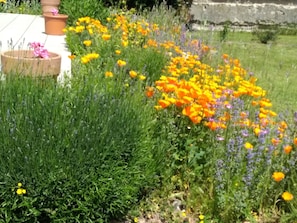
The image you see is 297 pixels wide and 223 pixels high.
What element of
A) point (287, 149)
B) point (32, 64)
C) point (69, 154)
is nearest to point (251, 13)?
point (32, 64)

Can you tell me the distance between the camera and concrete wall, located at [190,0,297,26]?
15086 mm

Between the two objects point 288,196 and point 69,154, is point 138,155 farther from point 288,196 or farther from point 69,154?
point 288,196

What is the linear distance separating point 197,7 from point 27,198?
13011mm

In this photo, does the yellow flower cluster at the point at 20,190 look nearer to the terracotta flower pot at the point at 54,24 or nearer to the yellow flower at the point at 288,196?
the yellow flower at the point at 288,196

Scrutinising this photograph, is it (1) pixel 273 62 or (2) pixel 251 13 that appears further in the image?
(2) pixel 251 13

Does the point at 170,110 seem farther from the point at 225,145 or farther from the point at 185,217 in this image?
the point at 185,217

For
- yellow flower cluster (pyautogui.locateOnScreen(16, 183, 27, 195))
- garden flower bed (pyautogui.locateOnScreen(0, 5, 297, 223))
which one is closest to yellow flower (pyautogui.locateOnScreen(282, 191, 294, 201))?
garden flower bed (pyautogui.locateOnScreen(0, 5, 297, 223))

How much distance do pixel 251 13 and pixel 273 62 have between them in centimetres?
629

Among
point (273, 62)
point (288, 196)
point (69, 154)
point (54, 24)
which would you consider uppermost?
point (54, 24)

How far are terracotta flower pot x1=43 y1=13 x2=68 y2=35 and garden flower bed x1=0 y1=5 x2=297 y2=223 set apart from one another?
4.11 metres

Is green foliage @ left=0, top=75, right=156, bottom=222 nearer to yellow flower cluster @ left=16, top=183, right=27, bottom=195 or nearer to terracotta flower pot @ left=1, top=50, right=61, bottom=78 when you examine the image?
yellow flower cluster @ left=16, top=183, right=27, bottom=195

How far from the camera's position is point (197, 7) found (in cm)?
1486

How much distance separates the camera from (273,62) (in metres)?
9.48

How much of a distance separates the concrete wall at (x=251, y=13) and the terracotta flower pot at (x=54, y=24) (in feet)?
26.2
